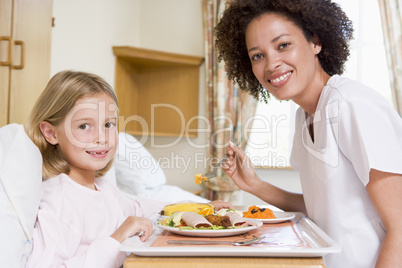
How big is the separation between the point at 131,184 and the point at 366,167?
1.92 metres

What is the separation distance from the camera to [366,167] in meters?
0.96

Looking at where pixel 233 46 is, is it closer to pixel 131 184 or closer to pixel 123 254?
pixel 123 254

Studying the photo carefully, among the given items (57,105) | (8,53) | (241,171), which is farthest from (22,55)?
(241,171)

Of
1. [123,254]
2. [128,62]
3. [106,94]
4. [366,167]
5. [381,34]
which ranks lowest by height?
[123,254]

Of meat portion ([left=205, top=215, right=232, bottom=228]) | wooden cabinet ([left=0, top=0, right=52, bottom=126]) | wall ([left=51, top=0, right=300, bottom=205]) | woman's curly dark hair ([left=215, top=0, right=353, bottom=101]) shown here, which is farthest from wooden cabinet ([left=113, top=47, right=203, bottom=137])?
meat portion ([left=205, top=215, right=232, bottom=228])

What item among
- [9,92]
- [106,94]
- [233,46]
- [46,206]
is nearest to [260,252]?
[46,206]

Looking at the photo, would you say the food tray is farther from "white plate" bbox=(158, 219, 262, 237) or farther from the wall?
the wall

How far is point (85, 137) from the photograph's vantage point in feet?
3.93

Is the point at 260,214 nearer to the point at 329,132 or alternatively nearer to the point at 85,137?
the point at 329,132

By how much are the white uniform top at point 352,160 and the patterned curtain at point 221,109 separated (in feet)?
9.07

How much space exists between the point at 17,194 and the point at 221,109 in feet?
10.3

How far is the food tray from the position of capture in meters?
0.74

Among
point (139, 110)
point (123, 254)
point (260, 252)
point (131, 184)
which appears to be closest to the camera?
point (260, 252)

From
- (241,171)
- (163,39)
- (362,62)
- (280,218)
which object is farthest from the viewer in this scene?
(163,39)
